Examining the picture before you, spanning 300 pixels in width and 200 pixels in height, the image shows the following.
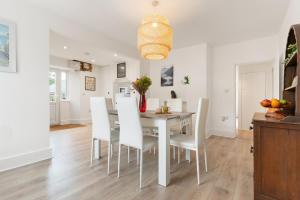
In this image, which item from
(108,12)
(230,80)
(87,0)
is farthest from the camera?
(230,80)

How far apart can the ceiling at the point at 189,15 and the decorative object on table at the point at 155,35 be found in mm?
458

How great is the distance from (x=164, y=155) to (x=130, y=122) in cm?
57

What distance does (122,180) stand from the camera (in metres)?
2.07

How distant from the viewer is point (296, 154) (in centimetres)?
124

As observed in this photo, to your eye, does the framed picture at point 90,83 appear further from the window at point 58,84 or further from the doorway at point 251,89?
the doorway at point 251,89

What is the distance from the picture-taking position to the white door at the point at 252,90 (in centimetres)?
514

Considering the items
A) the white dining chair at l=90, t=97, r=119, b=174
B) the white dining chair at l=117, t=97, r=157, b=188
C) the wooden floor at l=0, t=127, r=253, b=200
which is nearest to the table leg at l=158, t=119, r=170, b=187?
the wooden floor at l=0, t=127, r=253, b=200

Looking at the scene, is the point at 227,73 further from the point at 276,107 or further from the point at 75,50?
the point at 75,50

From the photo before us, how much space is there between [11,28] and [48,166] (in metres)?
2.06

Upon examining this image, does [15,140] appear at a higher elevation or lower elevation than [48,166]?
higher

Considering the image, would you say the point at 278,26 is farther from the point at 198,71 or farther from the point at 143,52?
the point at 143,52

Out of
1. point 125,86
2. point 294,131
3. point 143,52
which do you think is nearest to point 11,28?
point 143,52

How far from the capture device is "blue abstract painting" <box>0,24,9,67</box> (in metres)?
2.31

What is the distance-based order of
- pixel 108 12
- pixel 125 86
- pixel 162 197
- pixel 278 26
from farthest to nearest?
pixel 125 86
pixel 278 26
pixel 108 12
pixel 162 197
